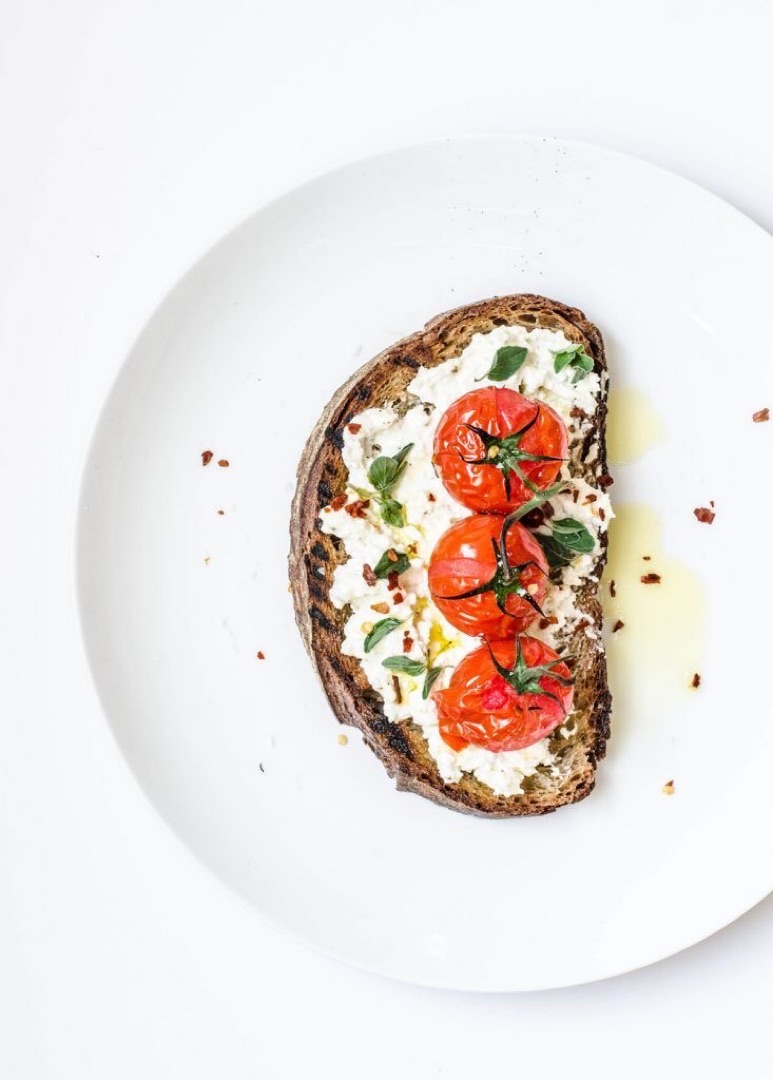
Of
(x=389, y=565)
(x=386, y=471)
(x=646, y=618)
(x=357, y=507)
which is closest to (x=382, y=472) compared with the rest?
(x=386, y=471)

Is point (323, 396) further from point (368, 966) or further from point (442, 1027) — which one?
point (442, 1027)

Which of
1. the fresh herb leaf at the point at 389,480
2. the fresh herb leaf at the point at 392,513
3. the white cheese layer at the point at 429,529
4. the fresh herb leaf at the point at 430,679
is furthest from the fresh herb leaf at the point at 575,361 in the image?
the fresh herb leaf at the point at 430,679

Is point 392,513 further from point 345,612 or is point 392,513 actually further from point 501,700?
point 501,700

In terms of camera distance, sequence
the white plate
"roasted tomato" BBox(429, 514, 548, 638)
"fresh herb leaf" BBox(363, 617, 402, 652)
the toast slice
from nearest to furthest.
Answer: "roasted tomato" BBox(429, 514, 548, 638), "fresh herb leaf" BBox(363, 617, 402, 652), the toast slice, the white plate

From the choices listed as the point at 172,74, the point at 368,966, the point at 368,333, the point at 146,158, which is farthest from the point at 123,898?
the point at 172,74

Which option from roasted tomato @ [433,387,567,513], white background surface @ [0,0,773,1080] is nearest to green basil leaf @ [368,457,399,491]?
roasted tomato @ [433,387,567,513]

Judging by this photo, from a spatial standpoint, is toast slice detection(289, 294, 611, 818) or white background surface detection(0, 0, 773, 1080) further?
white background surface detection(0, 0, 773, 1080)

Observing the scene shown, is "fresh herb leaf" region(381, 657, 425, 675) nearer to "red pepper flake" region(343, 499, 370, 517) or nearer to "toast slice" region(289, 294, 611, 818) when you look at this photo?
"toast slice" region(289, 294, 611, 818)
